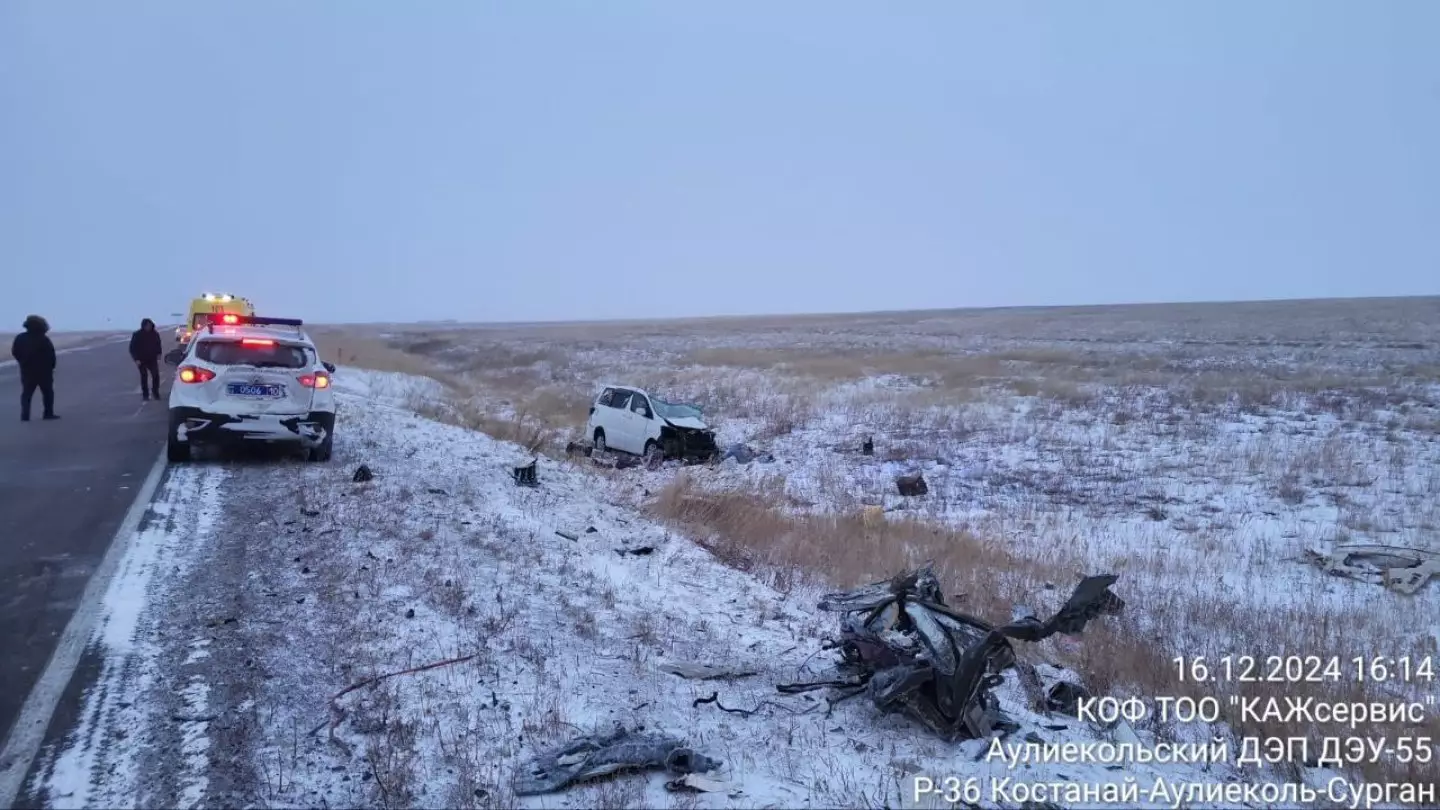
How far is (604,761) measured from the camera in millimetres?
4617

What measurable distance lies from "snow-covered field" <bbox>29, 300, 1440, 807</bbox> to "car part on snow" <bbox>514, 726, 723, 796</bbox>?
8cm

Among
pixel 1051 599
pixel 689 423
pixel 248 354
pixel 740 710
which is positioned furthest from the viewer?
pixel 689 423

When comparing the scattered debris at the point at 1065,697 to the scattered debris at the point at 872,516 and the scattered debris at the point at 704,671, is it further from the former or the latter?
the scattered debris at the point at 872,516

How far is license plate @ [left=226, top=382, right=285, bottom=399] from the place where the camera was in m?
12.0

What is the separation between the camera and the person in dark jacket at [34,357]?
15921 mm

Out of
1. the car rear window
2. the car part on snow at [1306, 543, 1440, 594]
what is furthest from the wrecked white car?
the car part on snow at [1306, 543, 1440, 594]

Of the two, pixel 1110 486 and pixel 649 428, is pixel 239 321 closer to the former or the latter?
pixel 649 428

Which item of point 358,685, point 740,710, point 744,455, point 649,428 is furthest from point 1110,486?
point 358,685

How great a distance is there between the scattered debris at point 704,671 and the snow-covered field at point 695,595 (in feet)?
0.46

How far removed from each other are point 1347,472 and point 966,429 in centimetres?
822

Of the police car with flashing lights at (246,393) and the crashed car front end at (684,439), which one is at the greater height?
the police car with flashing lights at (246,393)

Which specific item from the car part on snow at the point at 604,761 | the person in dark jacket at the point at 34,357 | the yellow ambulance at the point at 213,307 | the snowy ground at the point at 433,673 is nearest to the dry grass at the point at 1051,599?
the snowy ground at the point at 433,673

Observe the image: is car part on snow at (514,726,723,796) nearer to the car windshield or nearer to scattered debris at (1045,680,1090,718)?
scattered debris at (1045,680,1090,718)

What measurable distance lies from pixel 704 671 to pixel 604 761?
164 cm
